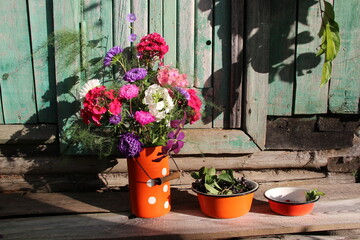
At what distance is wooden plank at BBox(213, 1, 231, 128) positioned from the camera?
8.55 ft

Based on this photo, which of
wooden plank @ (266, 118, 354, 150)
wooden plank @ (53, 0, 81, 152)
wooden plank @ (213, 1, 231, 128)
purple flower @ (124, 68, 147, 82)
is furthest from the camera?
wooden plank @ (266, 118, 354, 150)

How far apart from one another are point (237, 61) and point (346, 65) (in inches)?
30.0

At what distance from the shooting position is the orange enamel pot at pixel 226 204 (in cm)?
221

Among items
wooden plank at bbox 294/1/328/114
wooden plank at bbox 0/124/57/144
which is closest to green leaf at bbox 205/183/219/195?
wooden plank at bbox 294/1/328/114

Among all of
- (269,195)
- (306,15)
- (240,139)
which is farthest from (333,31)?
(269,195)

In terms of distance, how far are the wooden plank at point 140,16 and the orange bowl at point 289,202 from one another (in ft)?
4.18

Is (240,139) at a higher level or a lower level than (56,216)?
higher

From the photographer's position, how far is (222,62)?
8.73 feet

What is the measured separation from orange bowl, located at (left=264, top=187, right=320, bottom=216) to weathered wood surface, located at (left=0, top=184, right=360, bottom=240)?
36 millimetres

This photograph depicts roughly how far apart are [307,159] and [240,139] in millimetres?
555

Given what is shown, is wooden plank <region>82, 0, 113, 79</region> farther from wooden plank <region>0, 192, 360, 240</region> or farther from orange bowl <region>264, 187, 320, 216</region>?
orange bowl <region>264, 187, 320, 216</region>

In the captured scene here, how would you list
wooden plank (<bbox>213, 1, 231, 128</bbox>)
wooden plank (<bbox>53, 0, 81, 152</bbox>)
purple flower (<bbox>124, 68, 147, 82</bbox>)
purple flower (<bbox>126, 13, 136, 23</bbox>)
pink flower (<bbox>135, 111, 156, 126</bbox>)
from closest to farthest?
pink flower (<bbox>135, 111, 156, 126</bbox>), purple flower (<bbox>124, 68, 147, 82</bbox>), purple flower (<bbox>126, 13, 136, 23</bbox>), wooden plank (<bbox>53, 0, 81, 152</bbox>), wooden plank (<bbox>213, 1, 231, 128</bbox>)

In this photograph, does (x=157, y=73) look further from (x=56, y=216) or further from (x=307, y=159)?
(x=307, y=159)

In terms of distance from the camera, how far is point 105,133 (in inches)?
102
